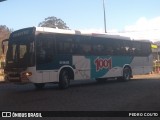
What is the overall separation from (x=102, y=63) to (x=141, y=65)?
5.47 metres

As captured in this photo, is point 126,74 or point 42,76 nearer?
point 42,76

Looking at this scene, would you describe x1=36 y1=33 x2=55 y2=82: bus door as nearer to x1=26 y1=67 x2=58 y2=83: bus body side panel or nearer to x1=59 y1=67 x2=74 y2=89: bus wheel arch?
x1=26 y1=67 x2=58 y2=83: bus body side panel

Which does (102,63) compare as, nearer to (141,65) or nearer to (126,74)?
(126,74)

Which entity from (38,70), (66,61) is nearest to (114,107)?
(38,70)

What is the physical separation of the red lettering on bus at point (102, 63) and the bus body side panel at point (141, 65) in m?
3.25

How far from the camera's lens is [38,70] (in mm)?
18844

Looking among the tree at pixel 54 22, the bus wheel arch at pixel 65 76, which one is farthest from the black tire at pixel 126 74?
the tree at pixel 54 22

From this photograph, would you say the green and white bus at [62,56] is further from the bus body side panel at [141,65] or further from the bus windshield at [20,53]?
the bus body side panel at [141,65]

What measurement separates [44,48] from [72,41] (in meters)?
2.42

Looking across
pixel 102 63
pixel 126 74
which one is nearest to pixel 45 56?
pixel 102 63

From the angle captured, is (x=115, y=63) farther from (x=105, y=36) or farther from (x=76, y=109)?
(x=76, y=109)

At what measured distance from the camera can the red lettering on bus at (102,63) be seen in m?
23.4


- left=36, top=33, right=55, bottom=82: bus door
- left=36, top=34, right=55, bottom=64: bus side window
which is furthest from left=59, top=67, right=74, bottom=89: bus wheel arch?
Result: left=36, top=34, right=55, bottom=64: bus side window

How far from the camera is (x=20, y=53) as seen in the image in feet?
63.4
